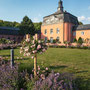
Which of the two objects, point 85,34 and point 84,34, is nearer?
point 85,34

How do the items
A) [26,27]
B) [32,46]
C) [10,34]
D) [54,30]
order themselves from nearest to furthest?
[32,46], [54,30], [26,27], [10,34]

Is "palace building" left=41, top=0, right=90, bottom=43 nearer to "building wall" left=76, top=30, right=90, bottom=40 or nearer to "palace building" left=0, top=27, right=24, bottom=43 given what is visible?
"building wall" left=76, top=30, right=90, bottom=40

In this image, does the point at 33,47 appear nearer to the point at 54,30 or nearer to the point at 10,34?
the point at 54,30

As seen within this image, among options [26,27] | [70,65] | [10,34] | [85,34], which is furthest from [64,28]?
[70,65]

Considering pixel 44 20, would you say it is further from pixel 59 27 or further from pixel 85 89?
pixel 85 89

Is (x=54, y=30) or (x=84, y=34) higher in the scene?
(x=54, y=30)

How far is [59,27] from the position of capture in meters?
34.4

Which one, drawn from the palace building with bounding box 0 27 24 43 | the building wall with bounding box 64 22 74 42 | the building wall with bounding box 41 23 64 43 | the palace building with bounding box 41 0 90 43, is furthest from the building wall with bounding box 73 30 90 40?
the palace building with bounding box 0 27 24 43

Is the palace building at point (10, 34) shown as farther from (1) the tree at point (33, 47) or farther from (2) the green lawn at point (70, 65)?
(1) the tree at point (33, 47)

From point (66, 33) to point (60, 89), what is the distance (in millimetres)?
31880

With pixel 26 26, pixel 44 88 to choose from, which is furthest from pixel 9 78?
pixel 26 26

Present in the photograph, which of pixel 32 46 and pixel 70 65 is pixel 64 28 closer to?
pixel 70 65

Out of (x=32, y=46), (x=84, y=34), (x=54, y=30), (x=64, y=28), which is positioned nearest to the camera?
(x=32, y=46)

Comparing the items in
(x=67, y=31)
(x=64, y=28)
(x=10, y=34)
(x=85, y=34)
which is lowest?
(x=85, y=34)
